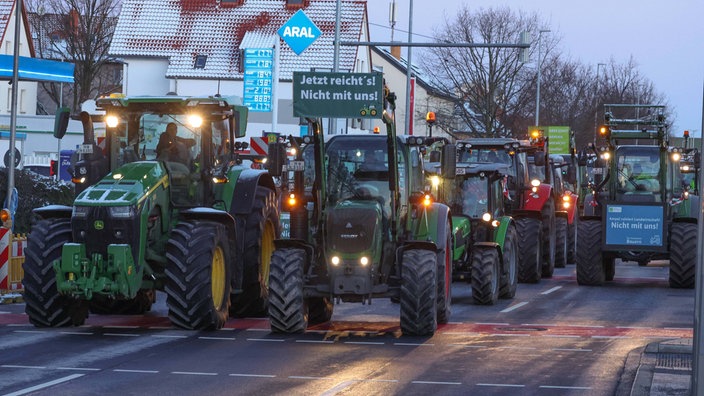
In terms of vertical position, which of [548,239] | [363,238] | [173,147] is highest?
[173,147]

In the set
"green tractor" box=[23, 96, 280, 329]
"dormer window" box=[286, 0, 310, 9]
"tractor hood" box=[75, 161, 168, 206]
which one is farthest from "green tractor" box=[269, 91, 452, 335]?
"dormer window" box=[286, 0, 310, 9]

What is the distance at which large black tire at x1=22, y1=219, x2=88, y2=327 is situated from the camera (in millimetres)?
16688

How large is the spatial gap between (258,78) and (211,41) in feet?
106

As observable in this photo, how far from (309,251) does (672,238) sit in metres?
10.6

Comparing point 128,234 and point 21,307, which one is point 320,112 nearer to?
point 128,234

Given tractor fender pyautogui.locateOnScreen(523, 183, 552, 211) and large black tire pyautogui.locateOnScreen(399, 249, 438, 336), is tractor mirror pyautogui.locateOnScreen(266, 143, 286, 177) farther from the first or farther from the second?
tractor fender pyautogui.locateOnScreen(523, 183, 552, 211)

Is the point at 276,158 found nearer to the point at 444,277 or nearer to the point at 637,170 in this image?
the point at 444,277

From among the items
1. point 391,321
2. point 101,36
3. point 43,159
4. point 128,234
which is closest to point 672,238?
point 391,321

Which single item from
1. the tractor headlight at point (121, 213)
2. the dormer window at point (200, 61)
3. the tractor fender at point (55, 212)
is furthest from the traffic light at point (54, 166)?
the dormer window at point (200, 61)

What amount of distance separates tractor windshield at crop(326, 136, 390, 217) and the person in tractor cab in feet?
5.86

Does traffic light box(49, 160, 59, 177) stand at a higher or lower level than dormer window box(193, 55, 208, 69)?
lower

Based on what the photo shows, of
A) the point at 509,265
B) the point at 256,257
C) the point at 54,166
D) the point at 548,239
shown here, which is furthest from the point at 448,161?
the point at 54,166

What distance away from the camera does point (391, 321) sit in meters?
19.0

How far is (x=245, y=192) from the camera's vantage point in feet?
61.1
